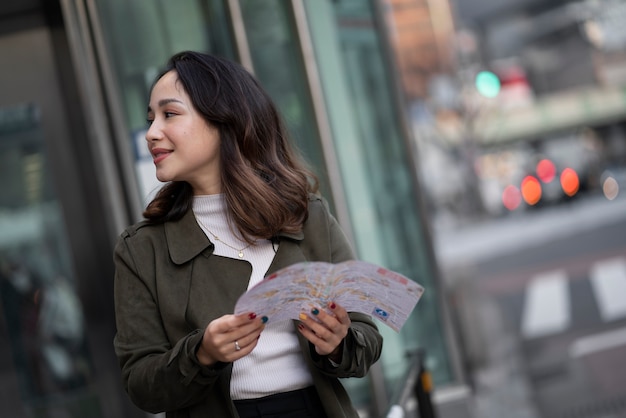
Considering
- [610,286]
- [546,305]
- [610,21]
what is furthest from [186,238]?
[610,21]

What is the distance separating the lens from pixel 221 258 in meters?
2.15

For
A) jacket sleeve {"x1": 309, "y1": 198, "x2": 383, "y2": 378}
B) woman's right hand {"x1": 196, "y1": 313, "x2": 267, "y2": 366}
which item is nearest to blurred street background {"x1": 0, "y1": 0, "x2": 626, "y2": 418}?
jacket sleeve {"x1": 309, "y1": 198, "x2": 383, "y2": 378}

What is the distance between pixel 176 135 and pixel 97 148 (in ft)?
9.25

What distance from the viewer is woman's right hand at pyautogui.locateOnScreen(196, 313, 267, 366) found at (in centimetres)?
188

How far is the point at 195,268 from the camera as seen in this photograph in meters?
2.13

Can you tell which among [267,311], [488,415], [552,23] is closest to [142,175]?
[267,311]

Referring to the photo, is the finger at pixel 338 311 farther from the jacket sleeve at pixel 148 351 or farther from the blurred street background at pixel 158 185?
the blurred street background at pixel 158 185

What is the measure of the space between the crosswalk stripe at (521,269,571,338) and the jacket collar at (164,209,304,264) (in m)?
9.32

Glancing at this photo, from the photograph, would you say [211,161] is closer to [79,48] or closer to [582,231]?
[79,48]

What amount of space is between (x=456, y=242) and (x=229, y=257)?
86.6ft

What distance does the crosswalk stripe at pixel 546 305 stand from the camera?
1133 centimetres

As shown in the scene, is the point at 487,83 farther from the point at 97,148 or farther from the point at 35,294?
the point at 97,148

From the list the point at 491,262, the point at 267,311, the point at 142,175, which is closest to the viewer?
the point at 267,311

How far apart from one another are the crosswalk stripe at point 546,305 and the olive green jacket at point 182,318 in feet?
30.4
